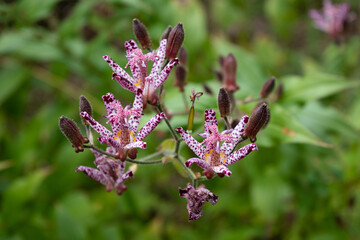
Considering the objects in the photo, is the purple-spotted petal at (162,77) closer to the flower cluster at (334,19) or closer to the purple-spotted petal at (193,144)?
the purple-spotted petal at (193,144)

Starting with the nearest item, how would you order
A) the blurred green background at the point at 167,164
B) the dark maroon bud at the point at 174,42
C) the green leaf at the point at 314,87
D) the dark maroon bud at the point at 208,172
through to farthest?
the dark maroon bud at the point at 208,172
the dark maroon bud at the point at 174,42
the green leaf at the point at 314,87
the blurred green background at the point at 167,164

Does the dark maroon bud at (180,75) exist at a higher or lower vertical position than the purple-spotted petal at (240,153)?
higher

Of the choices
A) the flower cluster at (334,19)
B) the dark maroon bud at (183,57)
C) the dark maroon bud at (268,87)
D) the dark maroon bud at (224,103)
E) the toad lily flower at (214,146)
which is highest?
the flower cluster at (334,19)

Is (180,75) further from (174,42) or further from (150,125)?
(150,125)

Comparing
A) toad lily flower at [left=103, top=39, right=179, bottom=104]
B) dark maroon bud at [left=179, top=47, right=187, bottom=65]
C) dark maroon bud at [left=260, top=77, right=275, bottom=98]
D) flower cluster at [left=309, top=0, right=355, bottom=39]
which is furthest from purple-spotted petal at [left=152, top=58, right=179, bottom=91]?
flower cluster at [left=309, top=0, right=355, bottom=39]

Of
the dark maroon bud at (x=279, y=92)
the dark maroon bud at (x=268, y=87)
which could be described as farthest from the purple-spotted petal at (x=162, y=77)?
the dark maroon bud at (x=279, y=92)

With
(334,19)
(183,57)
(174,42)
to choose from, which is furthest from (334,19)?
(174,42)
